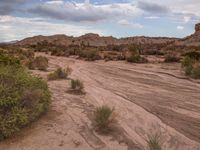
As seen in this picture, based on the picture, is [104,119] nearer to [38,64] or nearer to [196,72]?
[196,72]

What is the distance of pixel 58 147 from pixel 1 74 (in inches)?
122

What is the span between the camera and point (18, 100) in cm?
975

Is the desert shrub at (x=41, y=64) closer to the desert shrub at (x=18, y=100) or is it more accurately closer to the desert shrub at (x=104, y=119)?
the desert shrub at (x=18, y=100)

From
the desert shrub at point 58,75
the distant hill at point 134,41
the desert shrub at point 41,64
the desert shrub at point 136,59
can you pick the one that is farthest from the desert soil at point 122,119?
the distant hill at point 134,41

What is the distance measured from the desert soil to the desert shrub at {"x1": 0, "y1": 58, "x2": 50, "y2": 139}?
0.32m

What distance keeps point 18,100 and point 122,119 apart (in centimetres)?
342

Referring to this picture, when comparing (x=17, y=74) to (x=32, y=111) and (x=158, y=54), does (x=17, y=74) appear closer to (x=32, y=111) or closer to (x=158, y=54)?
(x=32, y=111)

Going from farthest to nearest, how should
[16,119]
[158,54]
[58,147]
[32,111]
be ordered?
[158,54] < [32,111] < [16,119] < [58,147]

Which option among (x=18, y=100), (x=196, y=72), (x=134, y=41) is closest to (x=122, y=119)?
(x=18, y=100)

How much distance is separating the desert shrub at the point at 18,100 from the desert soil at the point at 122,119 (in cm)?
32

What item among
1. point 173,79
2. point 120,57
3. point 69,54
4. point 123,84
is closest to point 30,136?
point 123,84

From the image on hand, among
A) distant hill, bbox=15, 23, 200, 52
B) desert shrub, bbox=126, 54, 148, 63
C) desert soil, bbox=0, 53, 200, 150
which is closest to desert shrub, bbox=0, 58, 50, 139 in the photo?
desert soil, bbox=0, 53, 200, 150

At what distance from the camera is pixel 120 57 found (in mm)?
35188

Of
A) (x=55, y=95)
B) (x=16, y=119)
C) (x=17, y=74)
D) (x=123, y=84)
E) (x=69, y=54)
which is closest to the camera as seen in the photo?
(x=16, y=119)
